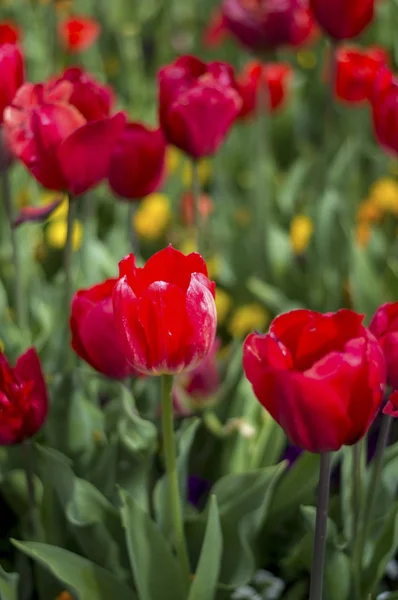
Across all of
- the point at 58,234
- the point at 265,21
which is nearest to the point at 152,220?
the point at 58,234

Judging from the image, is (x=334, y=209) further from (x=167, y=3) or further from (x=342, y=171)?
(x=167, y=3)

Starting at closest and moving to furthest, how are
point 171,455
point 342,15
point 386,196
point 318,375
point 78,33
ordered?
point 318,375, point 171,455, point 342,15, point 386,196, point 78,33

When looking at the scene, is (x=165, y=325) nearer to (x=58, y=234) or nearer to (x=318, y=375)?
(x=318, y=375)

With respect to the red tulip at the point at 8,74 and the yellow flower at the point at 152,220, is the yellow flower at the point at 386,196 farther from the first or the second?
the red tulip at the point at 8,74

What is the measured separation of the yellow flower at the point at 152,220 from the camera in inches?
61.7

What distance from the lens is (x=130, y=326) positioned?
1.90ft

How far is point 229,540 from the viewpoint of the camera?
32.4 inches

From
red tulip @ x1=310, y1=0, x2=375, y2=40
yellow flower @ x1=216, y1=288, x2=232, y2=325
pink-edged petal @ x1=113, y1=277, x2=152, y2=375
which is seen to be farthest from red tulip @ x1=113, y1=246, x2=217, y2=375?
yellow flower @ x1=216, y1=288, x2=232, y2=325

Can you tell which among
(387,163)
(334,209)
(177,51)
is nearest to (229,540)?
(334,209)

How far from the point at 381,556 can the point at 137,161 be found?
459 millimetres

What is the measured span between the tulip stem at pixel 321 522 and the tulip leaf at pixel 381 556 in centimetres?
12

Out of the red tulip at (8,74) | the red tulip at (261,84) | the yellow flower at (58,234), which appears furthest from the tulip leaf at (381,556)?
the yellow flower at (58,234)

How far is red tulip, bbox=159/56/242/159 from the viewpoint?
2.97ft

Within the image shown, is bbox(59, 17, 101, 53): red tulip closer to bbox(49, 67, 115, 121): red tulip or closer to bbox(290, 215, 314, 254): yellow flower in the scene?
bbox(290, 215, 314, 254): yellow flower
